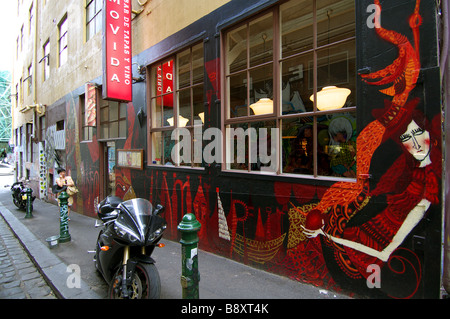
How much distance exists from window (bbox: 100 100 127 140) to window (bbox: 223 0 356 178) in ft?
13.2

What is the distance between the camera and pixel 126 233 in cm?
276

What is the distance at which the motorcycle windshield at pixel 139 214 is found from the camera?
2772mm

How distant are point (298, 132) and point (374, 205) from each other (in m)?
1.40

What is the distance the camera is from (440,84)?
96.6 inches

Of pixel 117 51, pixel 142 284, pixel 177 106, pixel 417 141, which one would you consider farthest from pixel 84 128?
pixel 417 141

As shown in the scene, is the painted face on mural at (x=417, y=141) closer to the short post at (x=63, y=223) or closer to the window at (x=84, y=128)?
the short post at (x=63, y=223)

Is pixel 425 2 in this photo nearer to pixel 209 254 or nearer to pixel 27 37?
pixel 209 254

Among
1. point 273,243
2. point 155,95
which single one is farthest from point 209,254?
point 155,95

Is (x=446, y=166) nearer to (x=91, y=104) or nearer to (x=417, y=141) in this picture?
(x=417, y=141)

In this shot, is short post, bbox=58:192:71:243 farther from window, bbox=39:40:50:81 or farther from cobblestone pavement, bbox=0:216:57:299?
window, bbox=39:40:50:81

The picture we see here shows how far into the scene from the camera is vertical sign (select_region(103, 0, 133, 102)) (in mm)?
5695

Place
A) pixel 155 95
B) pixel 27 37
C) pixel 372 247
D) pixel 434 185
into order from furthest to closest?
1. pixel 27 37
2. pixel 155 95
3. pixel 372 247
4. pixel 434 185

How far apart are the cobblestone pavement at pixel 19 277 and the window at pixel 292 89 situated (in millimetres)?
3412

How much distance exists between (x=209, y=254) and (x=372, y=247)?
274 centimetres
